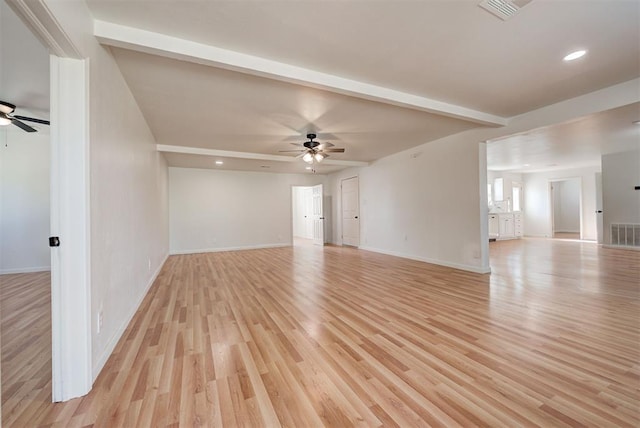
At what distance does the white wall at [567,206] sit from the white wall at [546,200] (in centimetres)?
293

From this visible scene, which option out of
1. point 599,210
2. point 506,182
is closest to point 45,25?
point 599,210

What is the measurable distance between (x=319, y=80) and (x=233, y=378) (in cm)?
279

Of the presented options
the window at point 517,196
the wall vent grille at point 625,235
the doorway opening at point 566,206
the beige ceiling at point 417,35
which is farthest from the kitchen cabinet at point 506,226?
the beige ceiling at point 417,35

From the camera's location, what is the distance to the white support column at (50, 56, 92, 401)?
1.59 metres

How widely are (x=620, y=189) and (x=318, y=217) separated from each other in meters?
8.58

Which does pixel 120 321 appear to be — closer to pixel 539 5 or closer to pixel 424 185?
pixel 539 5

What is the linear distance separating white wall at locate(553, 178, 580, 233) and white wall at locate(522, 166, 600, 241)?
9.61 ft

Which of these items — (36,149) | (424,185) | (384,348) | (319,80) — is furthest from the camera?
(424,185)

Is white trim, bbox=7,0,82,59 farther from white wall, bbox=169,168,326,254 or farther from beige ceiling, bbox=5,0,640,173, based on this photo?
white wall, bbox=169,168,326,254

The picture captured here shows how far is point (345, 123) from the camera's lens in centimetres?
425

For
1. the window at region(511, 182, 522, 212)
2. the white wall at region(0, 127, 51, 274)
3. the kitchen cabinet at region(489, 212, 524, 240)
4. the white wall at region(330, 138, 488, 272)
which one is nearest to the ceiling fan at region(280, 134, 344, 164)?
the white wall at region(330, 138, 488, 272)

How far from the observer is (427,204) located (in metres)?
5.69

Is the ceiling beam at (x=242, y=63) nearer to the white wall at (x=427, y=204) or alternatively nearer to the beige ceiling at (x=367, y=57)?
the beige ceiling at (x=367, y=57)

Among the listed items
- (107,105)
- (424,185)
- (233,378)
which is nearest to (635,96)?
(424,185)
